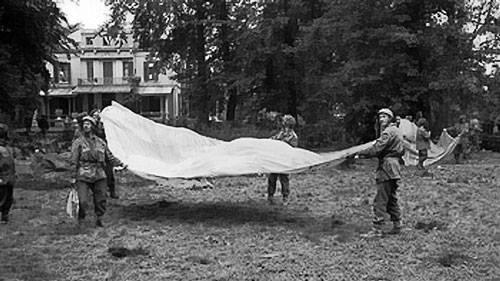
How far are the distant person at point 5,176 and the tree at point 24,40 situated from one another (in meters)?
7.41

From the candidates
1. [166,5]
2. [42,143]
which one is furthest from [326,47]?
[42,143]

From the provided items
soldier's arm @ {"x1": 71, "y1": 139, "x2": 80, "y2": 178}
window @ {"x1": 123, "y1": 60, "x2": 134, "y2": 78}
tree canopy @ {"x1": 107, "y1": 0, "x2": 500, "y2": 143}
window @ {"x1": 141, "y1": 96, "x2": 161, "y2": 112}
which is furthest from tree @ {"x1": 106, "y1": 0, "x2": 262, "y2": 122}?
window @ {"x1": 123, "y1": 60, "x2": 134, "y2": 78}

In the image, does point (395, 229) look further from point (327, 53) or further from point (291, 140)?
point (327, 53)

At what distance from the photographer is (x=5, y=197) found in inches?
391

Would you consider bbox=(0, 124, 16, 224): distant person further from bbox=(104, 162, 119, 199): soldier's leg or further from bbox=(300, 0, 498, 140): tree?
bbox=(300, 0, 498, 140): tree

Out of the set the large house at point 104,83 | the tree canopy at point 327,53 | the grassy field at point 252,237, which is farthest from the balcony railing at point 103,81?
the grassy field at point 252,237

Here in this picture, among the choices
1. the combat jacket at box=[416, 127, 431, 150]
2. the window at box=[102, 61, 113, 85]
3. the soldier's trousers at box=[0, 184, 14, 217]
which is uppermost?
the window at box=[102, 61, 113, 85]

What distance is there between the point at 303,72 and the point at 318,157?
19238mm

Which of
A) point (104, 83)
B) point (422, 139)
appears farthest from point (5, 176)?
point (104, 83)

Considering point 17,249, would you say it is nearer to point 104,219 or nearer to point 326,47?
point 104,219

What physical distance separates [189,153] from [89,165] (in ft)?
8.94

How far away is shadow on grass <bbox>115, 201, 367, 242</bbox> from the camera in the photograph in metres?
9.33

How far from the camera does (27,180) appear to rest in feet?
53.1

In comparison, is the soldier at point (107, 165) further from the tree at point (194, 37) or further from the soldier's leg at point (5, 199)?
the tree at point (194, 37)
